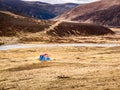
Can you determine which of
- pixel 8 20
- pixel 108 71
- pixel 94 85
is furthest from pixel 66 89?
pixel 8 20

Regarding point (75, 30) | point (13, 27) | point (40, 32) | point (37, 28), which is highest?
point (13, 27)

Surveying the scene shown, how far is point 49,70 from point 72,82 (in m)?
8.17

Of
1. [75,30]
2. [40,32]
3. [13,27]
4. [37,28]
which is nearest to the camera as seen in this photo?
[13,27]

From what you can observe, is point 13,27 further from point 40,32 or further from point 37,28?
point 37,28

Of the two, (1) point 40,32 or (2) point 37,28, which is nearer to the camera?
(1) point 40,32

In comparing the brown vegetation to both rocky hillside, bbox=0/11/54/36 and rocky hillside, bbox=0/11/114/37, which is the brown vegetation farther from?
rocky hillside, bbox=0/11/54/36

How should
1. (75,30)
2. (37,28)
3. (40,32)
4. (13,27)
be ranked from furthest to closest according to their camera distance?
(75,30), (37,28), (40,32), (13,27)

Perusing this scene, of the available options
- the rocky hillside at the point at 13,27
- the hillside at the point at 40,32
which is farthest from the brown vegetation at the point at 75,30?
the rocky hillside at the point at 13,27

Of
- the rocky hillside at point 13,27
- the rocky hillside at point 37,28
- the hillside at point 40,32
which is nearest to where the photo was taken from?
the hillside at point 40,32

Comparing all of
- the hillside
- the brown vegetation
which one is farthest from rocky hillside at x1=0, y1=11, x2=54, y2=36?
the brown vegetation

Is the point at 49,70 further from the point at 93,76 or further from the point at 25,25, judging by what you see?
the point at 25,25

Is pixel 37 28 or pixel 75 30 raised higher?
pixel 37 28

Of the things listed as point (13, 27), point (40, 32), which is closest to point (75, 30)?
point (40, 32)

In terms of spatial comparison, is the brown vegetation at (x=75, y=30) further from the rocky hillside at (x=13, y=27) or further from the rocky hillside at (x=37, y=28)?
the rocky hillside at (x=13, y=27)
